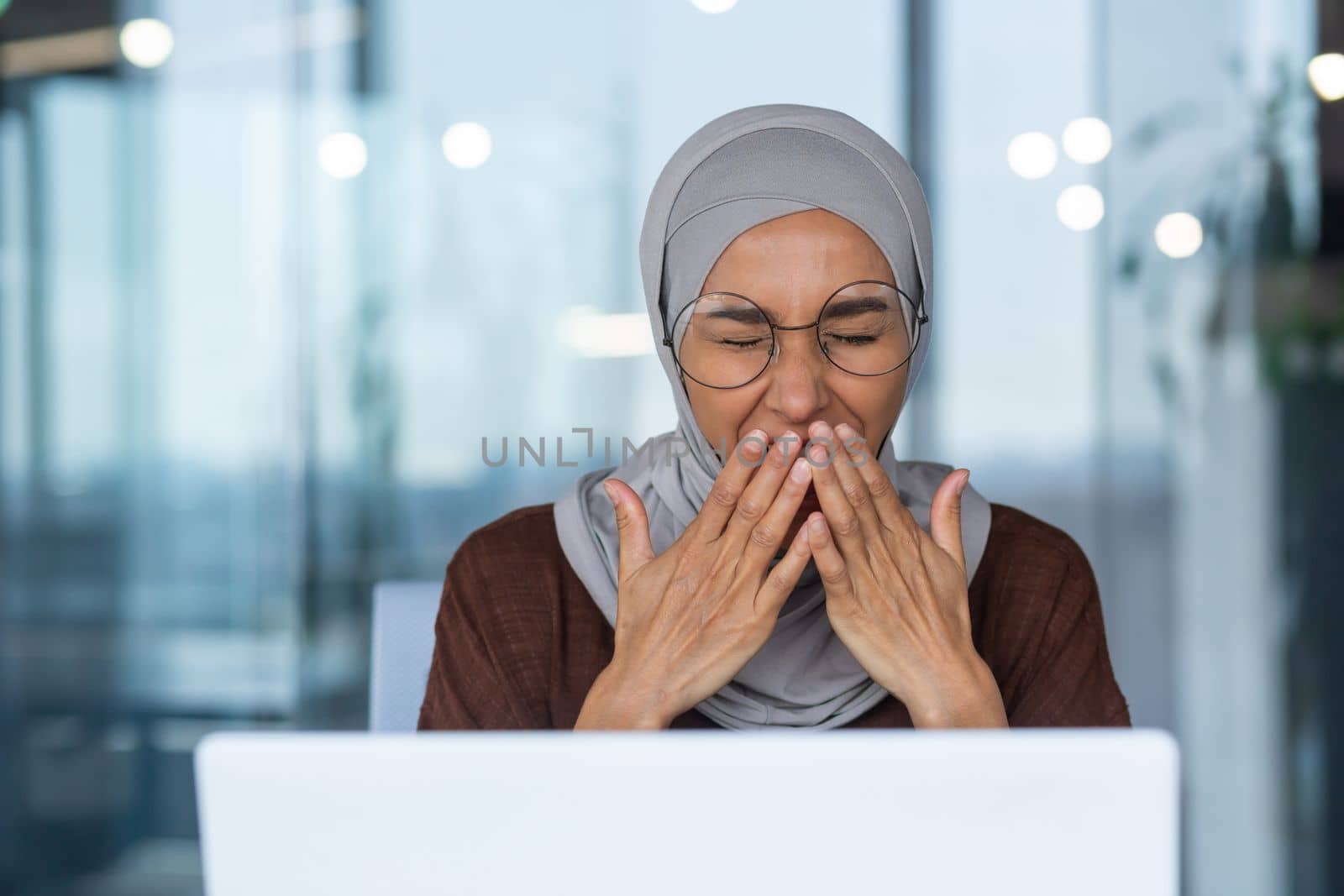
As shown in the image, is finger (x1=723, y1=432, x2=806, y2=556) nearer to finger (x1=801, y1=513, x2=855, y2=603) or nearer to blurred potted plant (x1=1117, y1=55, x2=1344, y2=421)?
finger (x1=801, y1=513, x2=855, y2=603)

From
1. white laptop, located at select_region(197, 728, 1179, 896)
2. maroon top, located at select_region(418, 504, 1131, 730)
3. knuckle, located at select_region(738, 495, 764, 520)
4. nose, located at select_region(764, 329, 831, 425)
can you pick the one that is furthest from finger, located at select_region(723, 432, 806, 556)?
white laptop, located at select_region(197, 728, 1179, 896)

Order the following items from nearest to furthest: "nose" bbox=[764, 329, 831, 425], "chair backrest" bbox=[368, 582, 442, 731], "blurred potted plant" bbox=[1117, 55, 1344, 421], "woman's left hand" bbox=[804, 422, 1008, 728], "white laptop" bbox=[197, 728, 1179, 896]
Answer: "white laptop" bbox=[197, 728, 1179, 896]
"woman's left hand" bbox=[804, 422, 1008, 728]
"nose" bbox=[764, 329, 831, 425]
"chair backrest" bbox=[368, 582, 442, 731]
"blurred potted plant" bbox=[1117, 55, 1344, 421]

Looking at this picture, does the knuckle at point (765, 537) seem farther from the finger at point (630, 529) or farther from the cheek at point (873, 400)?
the cheek at point (873, 400)

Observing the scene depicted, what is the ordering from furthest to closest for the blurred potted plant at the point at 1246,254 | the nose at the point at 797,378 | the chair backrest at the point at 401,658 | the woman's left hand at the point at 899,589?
the blurred potted plant at the point at 1246,254 → the chair backrest at the point at 401,658 → the nose at the point at 797,378 → the woman's left hand at the point at 899,589

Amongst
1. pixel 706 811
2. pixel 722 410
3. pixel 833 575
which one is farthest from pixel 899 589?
pixel 706 811

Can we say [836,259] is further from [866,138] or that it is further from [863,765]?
[863,765]

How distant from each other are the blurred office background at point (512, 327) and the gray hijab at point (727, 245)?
1.58 meters

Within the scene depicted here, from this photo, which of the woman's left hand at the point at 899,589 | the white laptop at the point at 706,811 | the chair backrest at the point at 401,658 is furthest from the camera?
the chair backrest at the point at 401,658

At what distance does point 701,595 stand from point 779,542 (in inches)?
3.0

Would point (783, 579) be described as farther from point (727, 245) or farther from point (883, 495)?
point (727, 245)

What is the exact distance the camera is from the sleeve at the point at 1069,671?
1.09 metres

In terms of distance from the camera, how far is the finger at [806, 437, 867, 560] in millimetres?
918

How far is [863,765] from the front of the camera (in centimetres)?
38

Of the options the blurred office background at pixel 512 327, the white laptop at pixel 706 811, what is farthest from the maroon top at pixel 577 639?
the blurred office background at pixel 512 327
